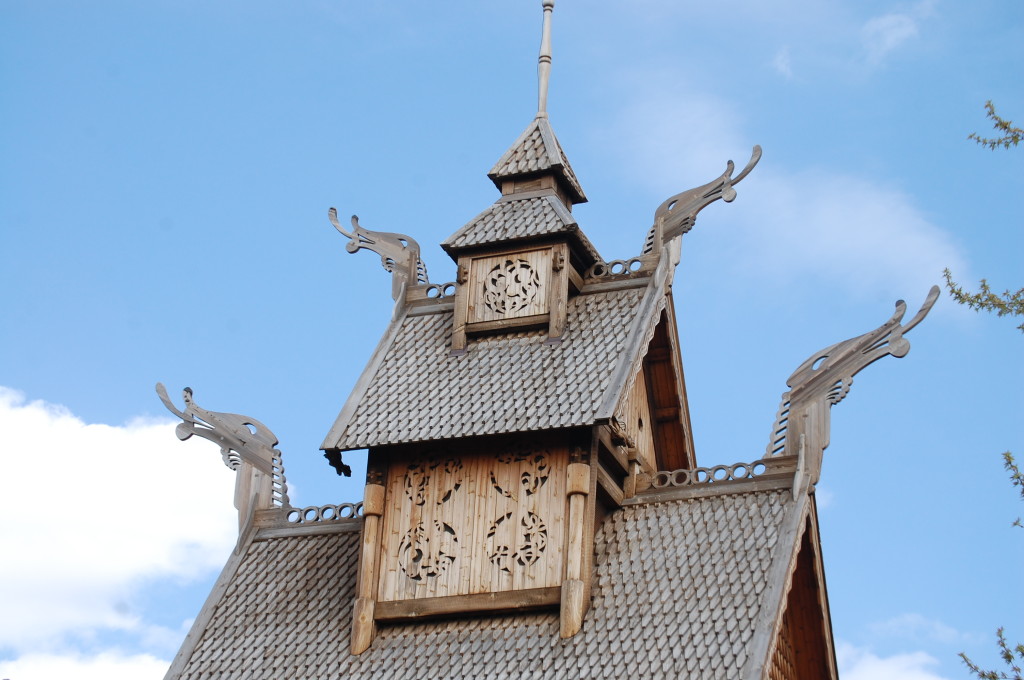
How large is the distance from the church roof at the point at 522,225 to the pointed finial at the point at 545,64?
65.6 inches

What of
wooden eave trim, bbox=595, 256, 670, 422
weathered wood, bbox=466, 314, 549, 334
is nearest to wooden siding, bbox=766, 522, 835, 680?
wooden eave trim, bbox=595, 256, 670, 422

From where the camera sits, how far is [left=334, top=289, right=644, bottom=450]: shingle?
838 inches

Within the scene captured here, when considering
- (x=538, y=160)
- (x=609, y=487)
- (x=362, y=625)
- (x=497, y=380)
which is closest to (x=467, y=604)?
(x=362, y=625)

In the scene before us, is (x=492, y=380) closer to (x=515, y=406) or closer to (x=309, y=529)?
(x=515, y=406)

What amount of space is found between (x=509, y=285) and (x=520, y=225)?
74cm

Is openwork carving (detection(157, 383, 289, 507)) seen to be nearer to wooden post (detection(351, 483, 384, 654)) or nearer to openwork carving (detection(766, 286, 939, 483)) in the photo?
wooden post (detection(351, 483, 384, 654))

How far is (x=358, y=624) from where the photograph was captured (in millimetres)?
20875

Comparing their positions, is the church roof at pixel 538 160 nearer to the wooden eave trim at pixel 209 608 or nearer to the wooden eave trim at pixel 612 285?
the wooden eave trim at pixel 612 285

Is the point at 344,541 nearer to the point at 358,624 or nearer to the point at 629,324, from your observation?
the point at 358,624

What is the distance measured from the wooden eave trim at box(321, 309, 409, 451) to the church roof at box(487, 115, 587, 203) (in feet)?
Result: 7.13

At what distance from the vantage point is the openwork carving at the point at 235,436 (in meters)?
23.6

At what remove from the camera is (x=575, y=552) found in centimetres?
2031

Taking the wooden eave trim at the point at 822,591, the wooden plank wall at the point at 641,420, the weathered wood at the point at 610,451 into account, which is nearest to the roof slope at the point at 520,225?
the wooden plank wall at the point at 641,420

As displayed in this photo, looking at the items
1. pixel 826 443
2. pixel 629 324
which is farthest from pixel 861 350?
pixel 629 324
